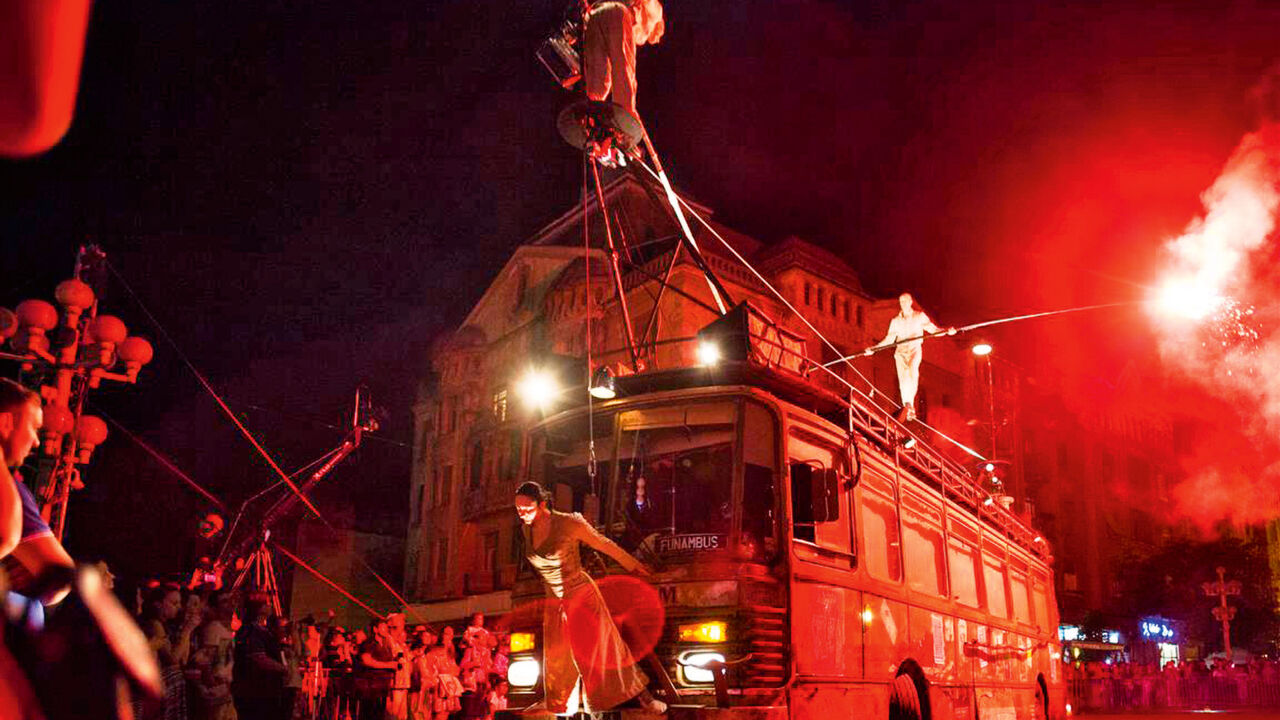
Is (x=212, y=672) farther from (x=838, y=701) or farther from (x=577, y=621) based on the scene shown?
(x=838, y=701)

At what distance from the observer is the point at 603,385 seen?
23.4 ft

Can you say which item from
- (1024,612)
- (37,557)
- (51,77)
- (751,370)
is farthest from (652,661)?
(1024,612)

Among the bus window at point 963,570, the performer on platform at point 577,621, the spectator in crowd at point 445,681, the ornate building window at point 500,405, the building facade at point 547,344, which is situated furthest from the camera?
the ornate building window at point 500,405

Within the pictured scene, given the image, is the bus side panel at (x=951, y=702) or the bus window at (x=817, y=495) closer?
the bus window at (x=817, y=495)

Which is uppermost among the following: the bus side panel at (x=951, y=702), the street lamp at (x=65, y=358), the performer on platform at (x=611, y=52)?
the performer on platform at (x=611, y=52)

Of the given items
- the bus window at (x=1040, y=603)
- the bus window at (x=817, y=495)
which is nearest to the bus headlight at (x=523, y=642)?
the bus window at (x=817, y=495)

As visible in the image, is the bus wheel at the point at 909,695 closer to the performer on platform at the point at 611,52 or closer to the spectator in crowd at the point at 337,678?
the performer on platform at the point at 611,52

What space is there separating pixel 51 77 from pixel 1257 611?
50.0 meters

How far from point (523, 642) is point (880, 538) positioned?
3.25 m

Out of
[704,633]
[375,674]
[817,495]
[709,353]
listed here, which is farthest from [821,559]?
[375,674]

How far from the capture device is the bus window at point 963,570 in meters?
9.95

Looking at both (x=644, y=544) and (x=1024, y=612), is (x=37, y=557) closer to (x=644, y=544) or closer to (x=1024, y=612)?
(x=644, y=544)

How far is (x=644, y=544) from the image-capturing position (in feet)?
21.1

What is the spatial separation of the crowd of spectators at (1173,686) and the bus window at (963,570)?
2305 cm
